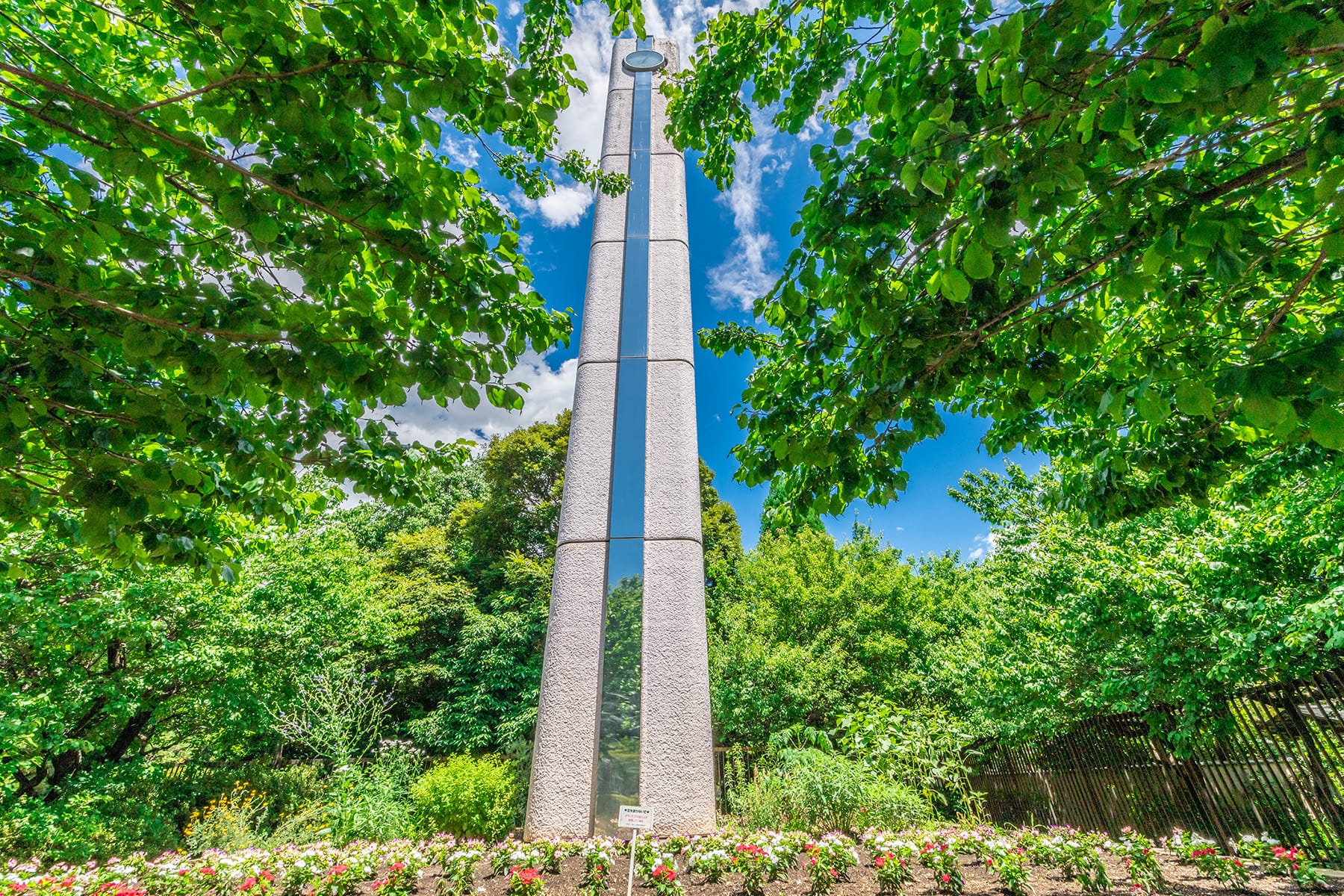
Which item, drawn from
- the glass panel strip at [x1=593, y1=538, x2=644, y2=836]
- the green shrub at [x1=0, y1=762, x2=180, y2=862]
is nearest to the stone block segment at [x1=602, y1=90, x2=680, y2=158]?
the glass panel strip at [x1=593, y1=538, x2=644, y2=836]

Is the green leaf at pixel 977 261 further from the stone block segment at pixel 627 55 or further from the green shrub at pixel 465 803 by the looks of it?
the stone block segment at pixel 627 55

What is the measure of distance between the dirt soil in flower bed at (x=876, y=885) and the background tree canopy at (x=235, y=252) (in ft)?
11.9

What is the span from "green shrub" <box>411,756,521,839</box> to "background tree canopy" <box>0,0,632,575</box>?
5691 mm

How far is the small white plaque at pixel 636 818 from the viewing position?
13.8 ft

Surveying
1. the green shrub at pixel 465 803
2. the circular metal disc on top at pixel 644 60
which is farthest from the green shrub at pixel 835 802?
the circular metal disc on top at pixel 644 60

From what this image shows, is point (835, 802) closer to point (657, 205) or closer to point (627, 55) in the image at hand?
point (657, 205)

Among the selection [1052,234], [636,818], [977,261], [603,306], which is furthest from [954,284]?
[603,306]

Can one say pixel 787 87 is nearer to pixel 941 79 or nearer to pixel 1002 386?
pixel 941 79

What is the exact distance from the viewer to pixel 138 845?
791 centimetres

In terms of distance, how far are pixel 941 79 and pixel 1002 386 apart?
2109 millimetres

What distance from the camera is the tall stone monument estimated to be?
5.96 m

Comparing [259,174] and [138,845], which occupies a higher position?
[259,174]

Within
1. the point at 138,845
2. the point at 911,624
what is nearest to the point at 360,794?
the point at 138,845

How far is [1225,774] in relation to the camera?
17.0 ft
